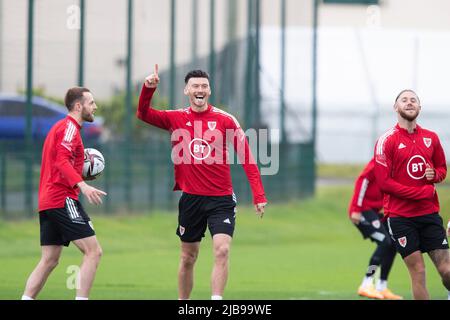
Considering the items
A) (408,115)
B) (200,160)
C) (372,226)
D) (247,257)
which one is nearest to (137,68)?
(247,257)

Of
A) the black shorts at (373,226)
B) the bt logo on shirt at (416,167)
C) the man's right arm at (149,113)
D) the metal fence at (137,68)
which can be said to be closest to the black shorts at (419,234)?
the bt logo on shirt at (416,167)

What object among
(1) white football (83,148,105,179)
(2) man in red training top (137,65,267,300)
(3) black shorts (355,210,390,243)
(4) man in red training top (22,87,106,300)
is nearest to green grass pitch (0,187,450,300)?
(3) black shorts (355,210,390,243)

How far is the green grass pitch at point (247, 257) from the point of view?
46.1ft

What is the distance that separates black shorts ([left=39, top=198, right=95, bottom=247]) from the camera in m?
10.7

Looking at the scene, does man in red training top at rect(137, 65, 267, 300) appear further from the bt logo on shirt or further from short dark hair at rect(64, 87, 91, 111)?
the bt logo on shirt

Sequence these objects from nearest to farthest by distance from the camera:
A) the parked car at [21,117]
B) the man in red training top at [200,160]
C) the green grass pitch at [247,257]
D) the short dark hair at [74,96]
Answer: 1. the short dark hair at [74,96]
2. the man in red training top at [200,160]
3. the green grass pitch at [247,257]
4. the parked car at [21,117]

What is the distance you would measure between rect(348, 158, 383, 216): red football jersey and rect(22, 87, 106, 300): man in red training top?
425 cm

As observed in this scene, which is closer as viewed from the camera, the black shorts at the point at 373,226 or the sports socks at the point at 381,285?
the sports socks at the point at 381,285

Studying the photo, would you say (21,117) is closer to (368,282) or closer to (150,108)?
(368,282)

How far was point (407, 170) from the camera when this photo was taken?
1077 cm

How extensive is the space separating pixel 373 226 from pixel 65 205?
488cm

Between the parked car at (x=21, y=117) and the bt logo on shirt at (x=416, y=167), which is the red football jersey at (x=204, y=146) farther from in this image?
the parked car at (x=21, y=117)

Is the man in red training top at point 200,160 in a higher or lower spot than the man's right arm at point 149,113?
lower
